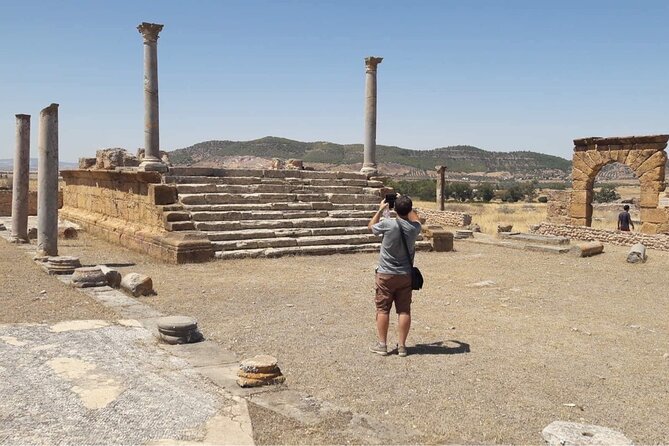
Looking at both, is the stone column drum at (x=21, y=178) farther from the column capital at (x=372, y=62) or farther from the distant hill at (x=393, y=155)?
the distant hill at (x=393, y=155)

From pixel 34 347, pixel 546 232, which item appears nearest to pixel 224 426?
pixel 34 347

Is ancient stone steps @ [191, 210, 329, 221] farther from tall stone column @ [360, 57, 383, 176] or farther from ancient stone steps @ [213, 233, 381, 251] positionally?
tall stone column @ [360, 57, 383, 176]

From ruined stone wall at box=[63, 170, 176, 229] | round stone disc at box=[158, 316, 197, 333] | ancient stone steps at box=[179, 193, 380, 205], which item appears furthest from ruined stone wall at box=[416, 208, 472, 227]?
round stone disc at box=[158, 316, 197, 333]

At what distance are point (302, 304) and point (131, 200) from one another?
7.81m

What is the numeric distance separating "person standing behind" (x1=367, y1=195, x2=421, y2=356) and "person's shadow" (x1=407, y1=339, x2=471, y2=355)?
9.7 inches

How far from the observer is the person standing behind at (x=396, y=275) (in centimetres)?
557

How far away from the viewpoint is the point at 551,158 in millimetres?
143875

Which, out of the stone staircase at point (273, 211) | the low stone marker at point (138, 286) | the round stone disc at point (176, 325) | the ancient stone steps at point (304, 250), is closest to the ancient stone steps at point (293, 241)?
the stone staircase at point (273, 211)

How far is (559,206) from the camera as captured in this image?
2155 centimetres

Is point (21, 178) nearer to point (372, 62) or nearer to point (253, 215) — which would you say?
point (253, 215)

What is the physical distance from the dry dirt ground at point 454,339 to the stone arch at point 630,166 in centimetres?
757

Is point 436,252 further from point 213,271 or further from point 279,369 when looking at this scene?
point 279,369

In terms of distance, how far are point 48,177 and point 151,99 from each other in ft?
12.3

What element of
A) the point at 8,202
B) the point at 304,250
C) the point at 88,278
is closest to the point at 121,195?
the point at 304,250
